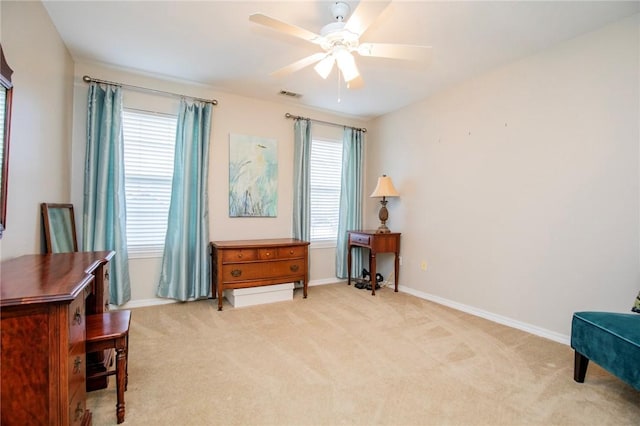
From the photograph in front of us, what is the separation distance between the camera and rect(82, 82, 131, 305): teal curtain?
2.96 metres

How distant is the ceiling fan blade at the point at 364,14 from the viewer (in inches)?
59.8

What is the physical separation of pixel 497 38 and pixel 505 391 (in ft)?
8.69

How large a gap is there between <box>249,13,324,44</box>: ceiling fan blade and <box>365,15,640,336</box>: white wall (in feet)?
6.95

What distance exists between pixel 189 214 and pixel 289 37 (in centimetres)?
213

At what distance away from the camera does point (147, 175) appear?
3.31 m

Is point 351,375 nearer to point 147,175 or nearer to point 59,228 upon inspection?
point 59,228

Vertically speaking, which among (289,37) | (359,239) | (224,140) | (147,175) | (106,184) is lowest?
(359,239)

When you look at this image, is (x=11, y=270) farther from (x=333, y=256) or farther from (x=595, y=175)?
(x=595, y=175)

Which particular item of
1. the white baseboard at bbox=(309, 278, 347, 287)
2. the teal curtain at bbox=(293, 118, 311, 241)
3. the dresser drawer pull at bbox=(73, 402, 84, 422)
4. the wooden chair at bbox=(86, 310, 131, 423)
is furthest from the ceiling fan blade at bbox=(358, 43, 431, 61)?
the white baseboard at bbox=(309, 278, 347, 287)

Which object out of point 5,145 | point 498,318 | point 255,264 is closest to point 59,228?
point 5,145

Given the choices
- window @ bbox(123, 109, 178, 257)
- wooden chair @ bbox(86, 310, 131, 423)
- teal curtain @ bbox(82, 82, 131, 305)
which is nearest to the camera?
wooden chair @ bbox(86, 310, 131, 423)

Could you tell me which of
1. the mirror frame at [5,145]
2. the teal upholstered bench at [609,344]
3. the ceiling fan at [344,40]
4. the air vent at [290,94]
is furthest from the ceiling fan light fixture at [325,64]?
the teal upholstered bench at [609,344]

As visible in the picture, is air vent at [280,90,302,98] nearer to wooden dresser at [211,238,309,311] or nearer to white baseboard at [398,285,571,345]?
wooden dresser at [211,238,309,311]

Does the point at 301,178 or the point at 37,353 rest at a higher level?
the point at 301,178
